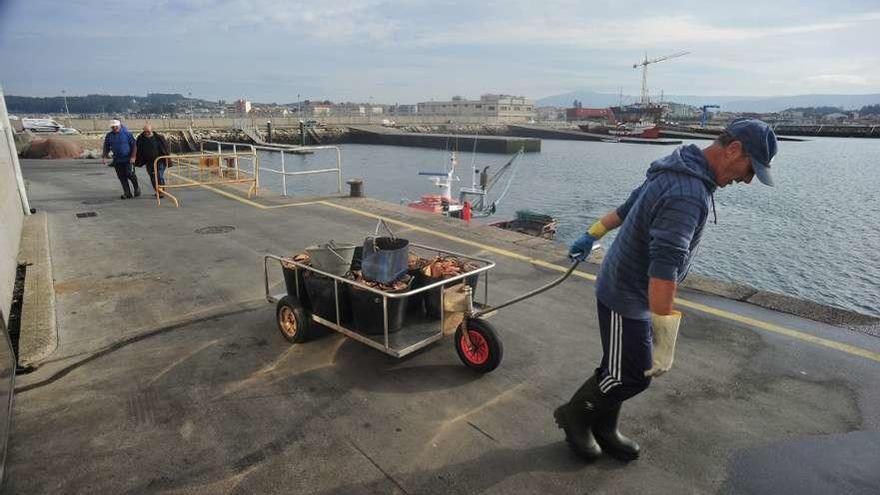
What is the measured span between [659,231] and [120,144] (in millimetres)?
13893

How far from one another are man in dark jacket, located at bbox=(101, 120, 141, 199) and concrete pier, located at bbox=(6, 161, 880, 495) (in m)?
7.10

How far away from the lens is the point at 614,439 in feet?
11.2

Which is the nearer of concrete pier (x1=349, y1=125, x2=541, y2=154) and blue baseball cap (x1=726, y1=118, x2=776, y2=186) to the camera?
blue baseball cap (x1=726, y1=118, x2=776, y2=186)

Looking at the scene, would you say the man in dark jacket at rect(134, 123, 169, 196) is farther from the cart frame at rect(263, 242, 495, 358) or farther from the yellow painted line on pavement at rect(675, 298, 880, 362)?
the yellow painted line on pavement at rect(675, 298, 880, 362)

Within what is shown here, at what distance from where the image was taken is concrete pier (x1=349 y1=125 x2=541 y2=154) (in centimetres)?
6938

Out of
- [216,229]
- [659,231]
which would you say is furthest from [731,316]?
[216,229]

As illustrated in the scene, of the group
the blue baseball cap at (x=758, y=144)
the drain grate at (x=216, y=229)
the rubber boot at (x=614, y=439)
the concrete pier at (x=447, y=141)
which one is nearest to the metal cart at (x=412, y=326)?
the rubber boot at (x=614, y=439)

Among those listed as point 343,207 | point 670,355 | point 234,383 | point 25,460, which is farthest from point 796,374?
point 343,207

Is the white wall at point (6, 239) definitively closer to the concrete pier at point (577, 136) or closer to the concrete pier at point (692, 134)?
the concrete pier at point (577, 136)

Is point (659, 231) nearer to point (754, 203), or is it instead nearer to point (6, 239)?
point (6, 239)

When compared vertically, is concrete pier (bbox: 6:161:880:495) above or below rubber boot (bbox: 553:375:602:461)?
below

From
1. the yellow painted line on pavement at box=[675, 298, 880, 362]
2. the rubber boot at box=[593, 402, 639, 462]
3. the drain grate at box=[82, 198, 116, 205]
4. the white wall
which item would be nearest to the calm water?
the yellow painted line on pavement at box=[675, 298, 880, 362]

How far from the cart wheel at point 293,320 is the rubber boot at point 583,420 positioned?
8.73 feet

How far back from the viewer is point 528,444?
356cm
